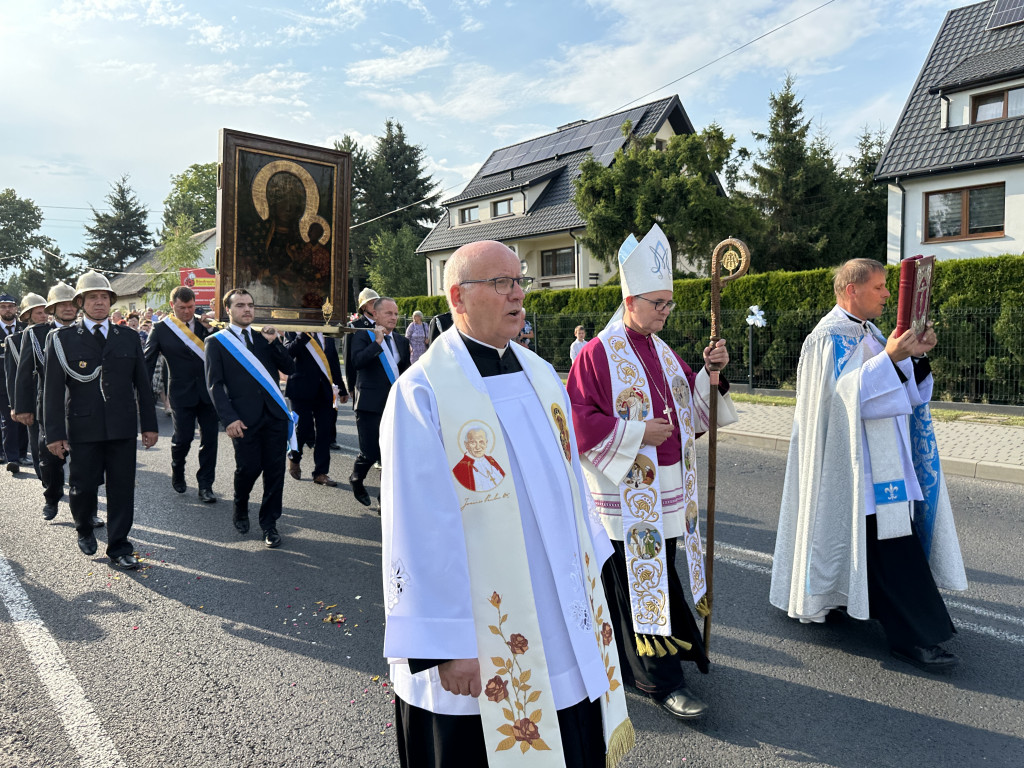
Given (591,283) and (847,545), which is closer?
(847,545)

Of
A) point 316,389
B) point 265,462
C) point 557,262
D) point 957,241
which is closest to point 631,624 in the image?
point 265,462

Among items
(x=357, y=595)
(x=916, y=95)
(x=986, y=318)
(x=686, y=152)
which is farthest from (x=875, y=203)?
(x=357, y=595)

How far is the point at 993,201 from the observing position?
63.0ft

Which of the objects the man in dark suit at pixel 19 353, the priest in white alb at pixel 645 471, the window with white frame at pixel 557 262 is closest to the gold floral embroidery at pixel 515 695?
the priest in white alb at pixel 645 471

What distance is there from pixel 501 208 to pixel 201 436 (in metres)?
28.2

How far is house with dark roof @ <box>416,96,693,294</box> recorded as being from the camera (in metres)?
29.3

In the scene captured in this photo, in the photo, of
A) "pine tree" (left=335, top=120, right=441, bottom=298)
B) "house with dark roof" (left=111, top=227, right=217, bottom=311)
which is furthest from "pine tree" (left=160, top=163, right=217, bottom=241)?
"pine tree" (left=335, top=120, right=441, bottom=298)

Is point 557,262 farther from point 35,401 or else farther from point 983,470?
point 35,401

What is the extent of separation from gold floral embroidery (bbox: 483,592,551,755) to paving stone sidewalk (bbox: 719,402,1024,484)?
742 cm

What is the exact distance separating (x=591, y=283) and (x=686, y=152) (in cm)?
1114

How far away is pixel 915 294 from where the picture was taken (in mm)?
3379

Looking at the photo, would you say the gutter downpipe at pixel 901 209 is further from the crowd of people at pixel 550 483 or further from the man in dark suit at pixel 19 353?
the man in dark suit at pixel 19 353

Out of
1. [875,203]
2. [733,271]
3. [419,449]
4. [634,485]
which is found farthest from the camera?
[875,203]

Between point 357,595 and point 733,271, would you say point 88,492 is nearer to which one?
point 357,595
